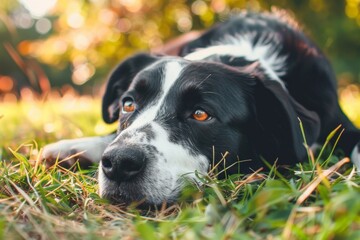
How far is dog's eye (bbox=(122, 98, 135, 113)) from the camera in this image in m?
2.77

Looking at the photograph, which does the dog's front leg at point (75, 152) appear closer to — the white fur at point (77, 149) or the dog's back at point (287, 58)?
the white fur at point (77, 149)

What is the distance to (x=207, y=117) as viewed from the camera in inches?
101

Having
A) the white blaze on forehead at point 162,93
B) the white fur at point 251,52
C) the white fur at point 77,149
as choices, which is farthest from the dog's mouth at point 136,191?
the white fur at point 251,52

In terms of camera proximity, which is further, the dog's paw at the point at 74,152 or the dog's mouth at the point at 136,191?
the dog's paw at the point at 74,152

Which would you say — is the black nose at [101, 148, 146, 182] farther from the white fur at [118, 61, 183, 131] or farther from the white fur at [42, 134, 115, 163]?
the white fur at [42, 134, 115, 163]

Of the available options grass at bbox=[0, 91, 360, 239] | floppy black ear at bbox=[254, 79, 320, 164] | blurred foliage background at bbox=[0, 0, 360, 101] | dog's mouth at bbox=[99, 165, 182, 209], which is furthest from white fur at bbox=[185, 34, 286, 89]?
blurred foliage background at bbox=[0, 0, 360, 101]

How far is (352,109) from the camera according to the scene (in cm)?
663

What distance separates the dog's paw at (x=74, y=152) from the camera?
288cm

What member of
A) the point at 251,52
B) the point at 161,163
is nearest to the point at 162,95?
the point at 161,163

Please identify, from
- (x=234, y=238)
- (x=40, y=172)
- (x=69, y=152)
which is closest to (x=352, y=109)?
(x=69, y=152)

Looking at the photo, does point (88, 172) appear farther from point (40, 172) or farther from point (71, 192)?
point (71, 192)

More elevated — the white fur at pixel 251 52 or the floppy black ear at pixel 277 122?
the white fur at pixel 251 52

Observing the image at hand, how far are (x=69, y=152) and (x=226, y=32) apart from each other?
1908mm

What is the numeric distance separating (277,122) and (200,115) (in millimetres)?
469
